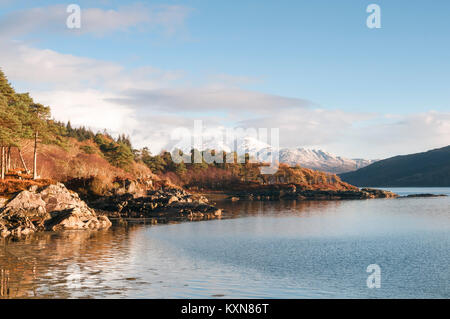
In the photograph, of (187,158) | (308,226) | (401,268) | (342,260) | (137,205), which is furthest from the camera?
(187,158)

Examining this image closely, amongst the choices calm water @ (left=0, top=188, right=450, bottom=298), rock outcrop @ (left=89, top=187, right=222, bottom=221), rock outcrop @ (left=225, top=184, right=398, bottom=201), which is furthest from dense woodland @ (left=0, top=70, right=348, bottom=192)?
calm water @ (left=0, top=188, right=450, bottom=298)

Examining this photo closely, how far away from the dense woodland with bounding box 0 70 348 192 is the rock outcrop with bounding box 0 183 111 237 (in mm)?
10883

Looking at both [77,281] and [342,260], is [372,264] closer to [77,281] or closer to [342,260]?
[342,260]

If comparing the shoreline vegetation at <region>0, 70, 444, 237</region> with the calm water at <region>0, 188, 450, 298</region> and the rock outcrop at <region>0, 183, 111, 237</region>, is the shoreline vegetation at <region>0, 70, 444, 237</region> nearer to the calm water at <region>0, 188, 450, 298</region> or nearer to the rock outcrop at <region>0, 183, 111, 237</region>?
the rock outcrop at <region>0, 183, 111, 237</region>

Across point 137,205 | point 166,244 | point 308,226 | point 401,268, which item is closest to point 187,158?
point 137,205

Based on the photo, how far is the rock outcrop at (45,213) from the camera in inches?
1612

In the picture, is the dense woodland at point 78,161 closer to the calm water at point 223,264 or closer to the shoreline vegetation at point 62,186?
the shoreline vegetation at point 62,186

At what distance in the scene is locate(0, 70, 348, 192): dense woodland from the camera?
60900 mm

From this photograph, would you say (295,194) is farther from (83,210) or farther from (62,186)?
(83,210)

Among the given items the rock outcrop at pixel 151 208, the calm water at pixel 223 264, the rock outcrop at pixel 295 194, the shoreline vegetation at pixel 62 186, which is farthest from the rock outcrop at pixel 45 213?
the rock outcrop at pixel 295 194

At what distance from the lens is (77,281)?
21.2 meters

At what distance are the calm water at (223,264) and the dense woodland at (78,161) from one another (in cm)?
2659

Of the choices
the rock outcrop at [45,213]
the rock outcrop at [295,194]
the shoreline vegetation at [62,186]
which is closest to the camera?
the rock outcrop at [45,213]
